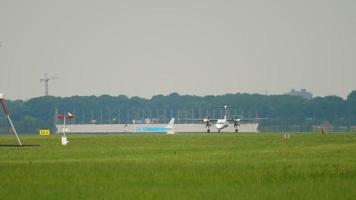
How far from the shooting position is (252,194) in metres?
26.6

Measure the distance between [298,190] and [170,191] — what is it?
389 cm

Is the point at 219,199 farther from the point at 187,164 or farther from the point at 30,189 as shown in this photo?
the point at 187,164

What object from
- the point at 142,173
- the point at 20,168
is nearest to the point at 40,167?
the point at 20,168

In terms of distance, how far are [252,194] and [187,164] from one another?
1258 centimetres

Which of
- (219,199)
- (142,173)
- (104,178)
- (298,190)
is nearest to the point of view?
(219,199)

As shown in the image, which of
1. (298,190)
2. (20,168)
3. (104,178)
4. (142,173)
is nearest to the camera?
(298,190)

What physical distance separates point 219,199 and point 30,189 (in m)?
6.53

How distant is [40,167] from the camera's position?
124 ft

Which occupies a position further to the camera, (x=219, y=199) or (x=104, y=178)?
(x=104, y=178)

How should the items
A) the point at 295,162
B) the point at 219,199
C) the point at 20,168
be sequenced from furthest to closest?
the point at 295,162 < the point at 20,168 < the point at 219,199

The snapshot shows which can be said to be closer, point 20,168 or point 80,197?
point 80,197

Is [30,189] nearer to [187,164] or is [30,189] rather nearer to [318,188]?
[318,188]

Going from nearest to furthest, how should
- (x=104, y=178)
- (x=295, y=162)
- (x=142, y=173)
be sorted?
(x=104, y=178) < (x=142, y=173) < (x=295, y=162)

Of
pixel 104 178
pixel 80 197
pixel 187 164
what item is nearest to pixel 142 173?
pixel 104 178
